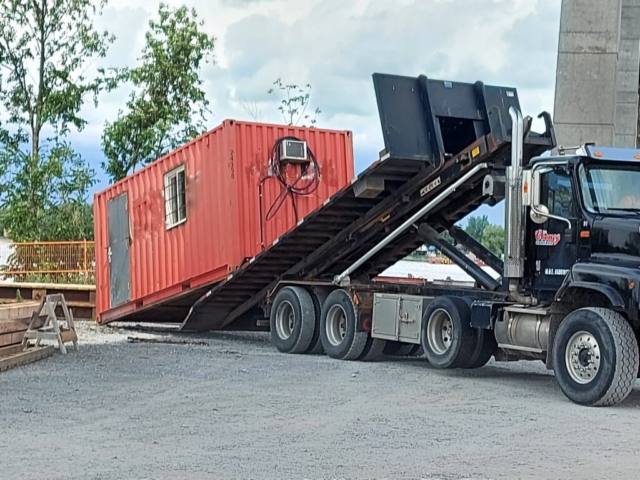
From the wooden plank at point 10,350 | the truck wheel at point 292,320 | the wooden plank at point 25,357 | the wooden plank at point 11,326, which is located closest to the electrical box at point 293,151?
the truck wheel at point 292,320

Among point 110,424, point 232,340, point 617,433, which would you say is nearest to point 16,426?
point 110,424

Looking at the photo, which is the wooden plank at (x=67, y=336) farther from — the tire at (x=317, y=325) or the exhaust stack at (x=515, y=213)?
the exhaust stack at (x=515, y=213)

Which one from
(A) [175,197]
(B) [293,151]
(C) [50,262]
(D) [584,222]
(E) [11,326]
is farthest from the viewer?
(C) [50,262]

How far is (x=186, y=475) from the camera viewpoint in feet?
21.5

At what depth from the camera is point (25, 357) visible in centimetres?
1259

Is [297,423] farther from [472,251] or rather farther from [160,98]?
[160,98]

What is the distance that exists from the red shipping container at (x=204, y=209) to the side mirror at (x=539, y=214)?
216 inches

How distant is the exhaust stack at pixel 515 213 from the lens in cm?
1092

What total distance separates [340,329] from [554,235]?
4321mm

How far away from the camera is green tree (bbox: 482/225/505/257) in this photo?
1159 cm

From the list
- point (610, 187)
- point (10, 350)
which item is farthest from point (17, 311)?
point (610, 187)

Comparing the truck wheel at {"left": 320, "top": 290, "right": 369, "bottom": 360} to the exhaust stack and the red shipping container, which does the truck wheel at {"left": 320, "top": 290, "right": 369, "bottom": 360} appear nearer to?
the red shipping container

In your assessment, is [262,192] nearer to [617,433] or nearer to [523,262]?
[523,262]

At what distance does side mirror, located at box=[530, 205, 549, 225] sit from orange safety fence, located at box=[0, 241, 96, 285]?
18.2 m
